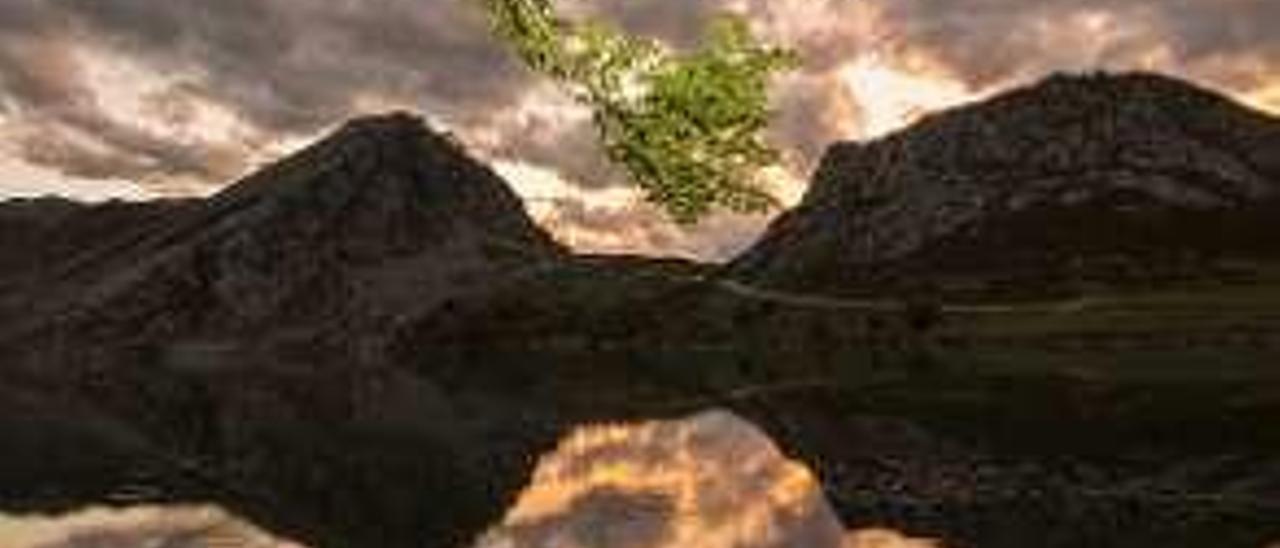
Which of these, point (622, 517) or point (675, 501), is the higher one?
point (675, 501)

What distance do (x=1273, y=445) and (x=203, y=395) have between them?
137m

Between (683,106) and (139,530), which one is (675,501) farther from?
(683,106)

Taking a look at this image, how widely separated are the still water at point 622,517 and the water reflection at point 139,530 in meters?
0.05

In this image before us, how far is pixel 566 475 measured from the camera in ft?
240

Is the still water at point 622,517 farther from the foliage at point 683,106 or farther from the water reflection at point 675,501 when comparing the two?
the foliage at point 683,106

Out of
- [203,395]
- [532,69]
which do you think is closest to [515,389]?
[203,395]

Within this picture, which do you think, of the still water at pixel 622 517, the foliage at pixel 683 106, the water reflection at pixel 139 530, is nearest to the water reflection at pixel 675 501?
the still water at pixel 622 517

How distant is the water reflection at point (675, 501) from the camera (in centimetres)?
5441

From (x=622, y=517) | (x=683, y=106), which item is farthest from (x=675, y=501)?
(x=683, y=106)

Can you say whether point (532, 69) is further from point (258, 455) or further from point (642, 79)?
point (258, 455)

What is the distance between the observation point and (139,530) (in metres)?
61.3

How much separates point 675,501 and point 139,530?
17869mm

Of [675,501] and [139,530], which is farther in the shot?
[675,501]

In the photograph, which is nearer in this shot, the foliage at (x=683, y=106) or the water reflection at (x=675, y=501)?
the foliage at (x=683, y=106)
